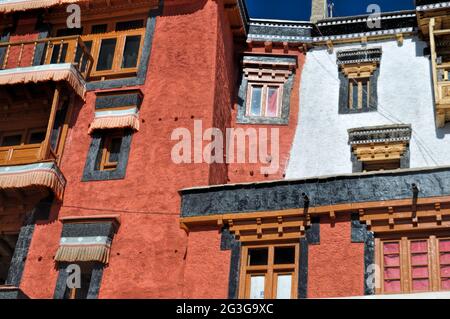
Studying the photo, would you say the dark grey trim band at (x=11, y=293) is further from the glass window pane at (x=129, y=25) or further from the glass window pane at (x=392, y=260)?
the glass window pane at (x=129, y=25)

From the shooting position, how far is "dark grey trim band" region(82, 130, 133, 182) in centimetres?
2195

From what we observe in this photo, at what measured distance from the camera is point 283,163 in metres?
24.1

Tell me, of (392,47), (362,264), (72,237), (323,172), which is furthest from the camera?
(392,47)

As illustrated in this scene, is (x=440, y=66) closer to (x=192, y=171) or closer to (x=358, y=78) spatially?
(x=358, y=78)

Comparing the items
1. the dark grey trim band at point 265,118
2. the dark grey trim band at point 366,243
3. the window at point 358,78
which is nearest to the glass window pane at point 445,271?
the dark grey trim band at point 366,243

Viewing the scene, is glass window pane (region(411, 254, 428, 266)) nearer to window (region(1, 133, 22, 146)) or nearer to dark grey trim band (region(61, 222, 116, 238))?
dark grey trim band (region(61, 222, 116, 238))

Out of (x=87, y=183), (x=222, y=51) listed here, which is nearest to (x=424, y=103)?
(x=222, y=51)

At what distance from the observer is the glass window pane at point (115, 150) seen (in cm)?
2257

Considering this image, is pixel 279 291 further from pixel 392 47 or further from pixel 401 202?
pixel 392 47

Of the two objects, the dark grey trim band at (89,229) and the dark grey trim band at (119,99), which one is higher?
the dark grey trim band at (119,99)

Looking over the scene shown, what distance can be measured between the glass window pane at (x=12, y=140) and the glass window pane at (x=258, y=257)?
31.7ft

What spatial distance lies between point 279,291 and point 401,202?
3259 mm

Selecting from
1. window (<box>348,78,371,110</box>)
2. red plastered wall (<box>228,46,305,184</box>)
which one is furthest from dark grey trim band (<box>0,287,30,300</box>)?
window (<box>348,78,371,110</box>)

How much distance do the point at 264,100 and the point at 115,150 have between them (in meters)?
5.51
